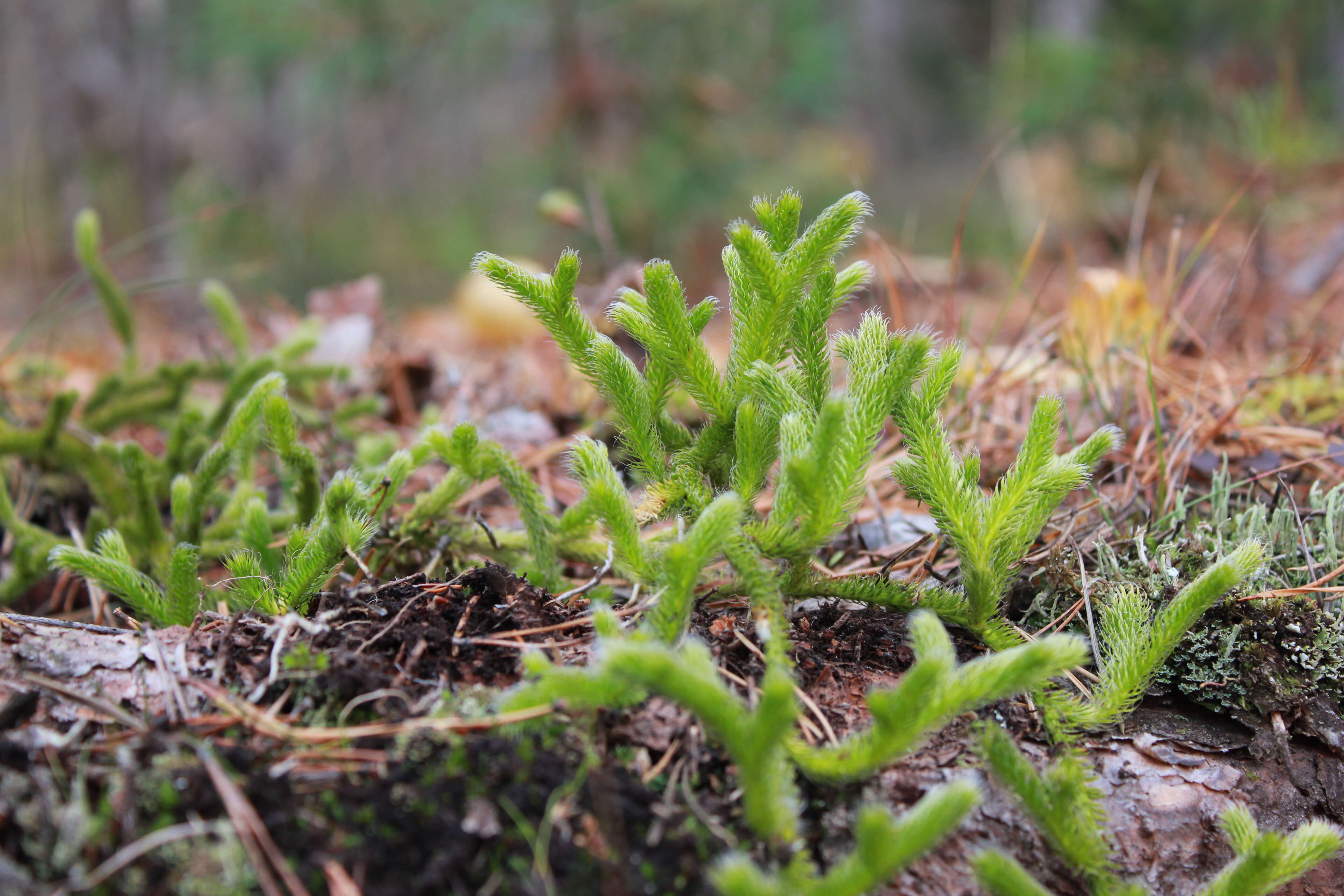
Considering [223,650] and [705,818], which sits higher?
[223,650]

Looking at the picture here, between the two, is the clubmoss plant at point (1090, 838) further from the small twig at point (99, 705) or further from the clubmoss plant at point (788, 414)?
the small twig at point (99, 705)

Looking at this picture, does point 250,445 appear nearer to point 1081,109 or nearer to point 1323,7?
point 1081,109

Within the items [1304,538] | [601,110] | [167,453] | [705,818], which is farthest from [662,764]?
[601,110]

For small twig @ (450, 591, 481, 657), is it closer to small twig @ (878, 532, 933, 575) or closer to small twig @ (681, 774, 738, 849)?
small twig @ (681, 774, 738, 849)

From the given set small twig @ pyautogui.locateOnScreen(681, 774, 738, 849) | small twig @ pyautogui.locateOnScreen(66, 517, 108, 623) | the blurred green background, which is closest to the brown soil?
small twig @ pyautogui.locateOnScreen(681, 774, 738, 849)

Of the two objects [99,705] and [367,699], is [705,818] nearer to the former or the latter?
[367,699]

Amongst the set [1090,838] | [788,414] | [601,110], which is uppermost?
[601,110]

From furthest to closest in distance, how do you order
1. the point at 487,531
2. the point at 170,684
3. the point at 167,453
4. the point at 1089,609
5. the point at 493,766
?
Result: the point at 167,453
the point at 487,531
the point at 1089,609
the point at 170,684
the point at 493,766
